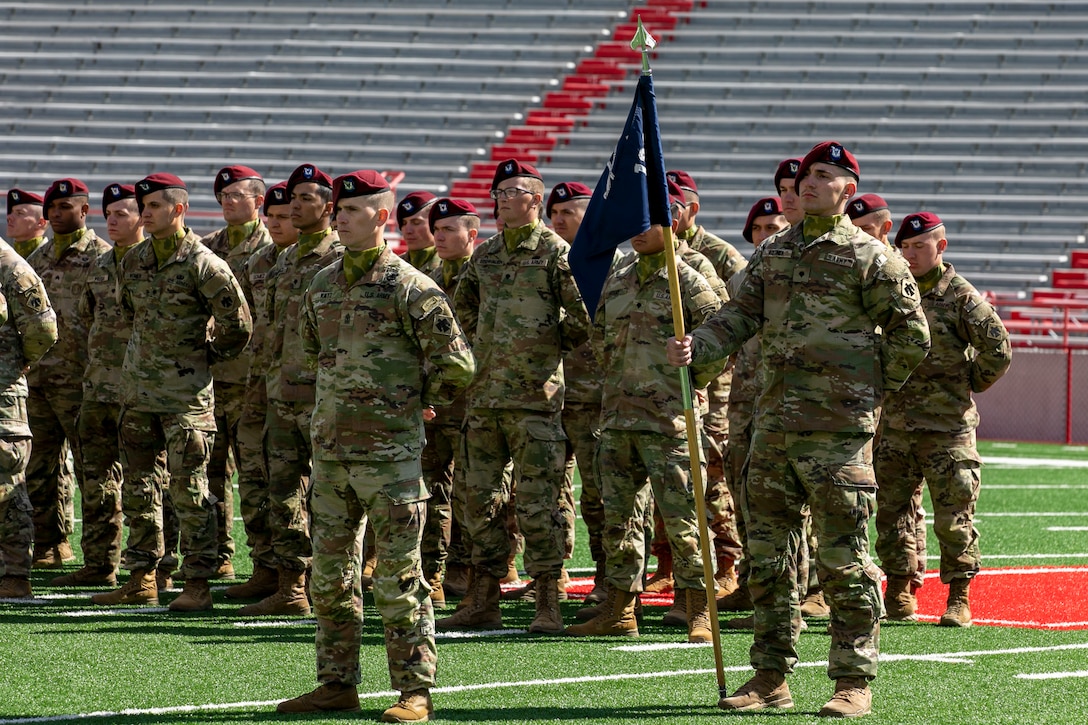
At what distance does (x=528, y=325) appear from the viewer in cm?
808

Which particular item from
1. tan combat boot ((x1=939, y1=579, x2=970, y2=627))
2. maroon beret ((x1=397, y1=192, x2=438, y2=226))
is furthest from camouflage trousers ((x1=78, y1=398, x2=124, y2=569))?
tan combat boot ((x1=939, y1=579, x2=970, y2=627))

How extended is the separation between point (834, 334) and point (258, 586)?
407 cm

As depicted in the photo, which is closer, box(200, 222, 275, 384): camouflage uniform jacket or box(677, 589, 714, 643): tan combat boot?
box(677, 589, 714, 643): tan combat boot

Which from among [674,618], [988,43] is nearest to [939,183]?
[988,43]

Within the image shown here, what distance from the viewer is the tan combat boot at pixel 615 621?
767cm

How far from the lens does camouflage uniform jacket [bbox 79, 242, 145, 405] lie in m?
9.16

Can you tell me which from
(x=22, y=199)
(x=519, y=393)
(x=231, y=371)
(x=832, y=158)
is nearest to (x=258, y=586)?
(x=231, y=371)

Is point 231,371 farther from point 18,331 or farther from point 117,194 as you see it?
point 18,331

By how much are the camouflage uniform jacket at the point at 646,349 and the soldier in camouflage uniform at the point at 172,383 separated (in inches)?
77.0

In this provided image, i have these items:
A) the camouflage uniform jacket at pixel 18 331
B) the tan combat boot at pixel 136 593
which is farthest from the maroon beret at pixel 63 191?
the tan combat boot at pixel 136 593

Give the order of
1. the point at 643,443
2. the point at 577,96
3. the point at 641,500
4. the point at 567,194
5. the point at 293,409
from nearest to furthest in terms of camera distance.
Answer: the point at 643,443 < the point at 641,500 < the point at 293,409 < the point at 567,194 < the point at 577,96

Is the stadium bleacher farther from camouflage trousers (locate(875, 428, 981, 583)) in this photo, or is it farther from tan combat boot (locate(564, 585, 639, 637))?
tan combat boot (locate(564, 585, 639, 637))

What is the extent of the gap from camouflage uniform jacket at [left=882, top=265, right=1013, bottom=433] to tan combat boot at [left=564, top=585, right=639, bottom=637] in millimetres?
1743

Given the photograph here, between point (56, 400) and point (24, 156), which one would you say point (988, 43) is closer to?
point (24, 156)
